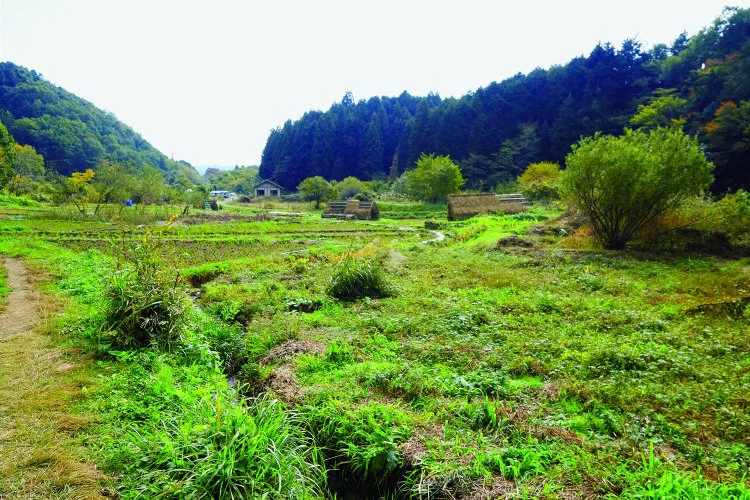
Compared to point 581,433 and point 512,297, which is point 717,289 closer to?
point 512,297

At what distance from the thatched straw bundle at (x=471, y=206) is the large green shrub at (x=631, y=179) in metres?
22.5

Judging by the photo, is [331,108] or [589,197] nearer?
[589,197]

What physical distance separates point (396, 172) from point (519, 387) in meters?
92.2

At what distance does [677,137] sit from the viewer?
15.7 m

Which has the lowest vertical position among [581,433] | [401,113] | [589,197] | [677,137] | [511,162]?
[581,433]

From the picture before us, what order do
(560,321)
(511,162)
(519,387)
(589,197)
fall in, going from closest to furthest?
(519,387) < (560,321) < (589,197) < (511,162)

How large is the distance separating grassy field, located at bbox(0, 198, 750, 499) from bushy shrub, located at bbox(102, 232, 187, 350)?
32 centimetres

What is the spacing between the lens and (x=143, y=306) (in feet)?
23.0

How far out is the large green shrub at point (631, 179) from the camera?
15320 millimetres

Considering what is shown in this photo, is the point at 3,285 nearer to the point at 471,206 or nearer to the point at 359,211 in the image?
the point at 471,206

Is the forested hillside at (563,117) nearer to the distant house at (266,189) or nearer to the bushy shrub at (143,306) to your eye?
the distant house at (266,189)

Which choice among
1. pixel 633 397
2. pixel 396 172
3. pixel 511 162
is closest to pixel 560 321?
pixel 633 397

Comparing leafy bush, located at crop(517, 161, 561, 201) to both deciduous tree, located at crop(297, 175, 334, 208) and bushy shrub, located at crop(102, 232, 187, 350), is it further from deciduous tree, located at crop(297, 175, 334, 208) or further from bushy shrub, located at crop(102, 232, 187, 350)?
bushy shrub, located at crop(102, 232, 187, 350)

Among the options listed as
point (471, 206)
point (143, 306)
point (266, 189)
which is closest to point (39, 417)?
point (143, 306)
